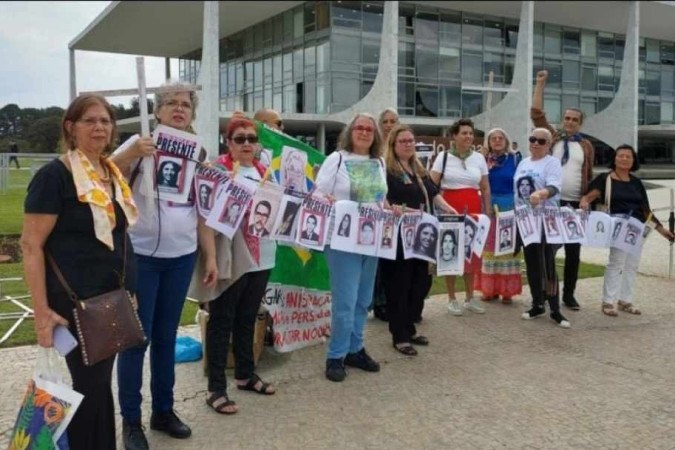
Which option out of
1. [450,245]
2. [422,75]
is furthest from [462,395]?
[422,75]

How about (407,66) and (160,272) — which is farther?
(407,66)

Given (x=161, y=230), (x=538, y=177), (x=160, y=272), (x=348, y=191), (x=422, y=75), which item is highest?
(x=422, y=75)

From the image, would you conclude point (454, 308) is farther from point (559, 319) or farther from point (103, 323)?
point (103, 323)

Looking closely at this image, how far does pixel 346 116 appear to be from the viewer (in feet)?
111

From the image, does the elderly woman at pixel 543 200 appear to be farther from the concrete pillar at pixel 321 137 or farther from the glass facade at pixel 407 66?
the concrete pillar at pixel 321 137

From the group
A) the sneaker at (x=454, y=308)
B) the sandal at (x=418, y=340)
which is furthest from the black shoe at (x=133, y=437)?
the sneaker at (x=454, y=308)

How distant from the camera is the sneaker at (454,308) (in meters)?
6.89

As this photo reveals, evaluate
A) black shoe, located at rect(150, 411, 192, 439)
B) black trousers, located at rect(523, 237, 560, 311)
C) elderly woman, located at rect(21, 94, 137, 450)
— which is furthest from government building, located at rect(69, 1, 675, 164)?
elderly woman, located at rect(21, 94, 137, 450)

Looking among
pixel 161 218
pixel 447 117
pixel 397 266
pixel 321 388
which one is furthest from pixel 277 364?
pixel 447 117

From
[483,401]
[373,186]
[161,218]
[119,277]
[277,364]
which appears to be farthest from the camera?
[277,364]

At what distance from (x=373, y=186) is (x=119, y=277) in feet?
7.87

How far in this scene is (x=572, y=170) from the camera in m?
7.12

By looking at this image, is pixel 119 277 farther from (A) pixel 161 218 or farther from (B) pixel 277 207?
(B) pixel 277 207

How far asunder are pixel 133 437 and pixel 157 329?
2.08 feet
